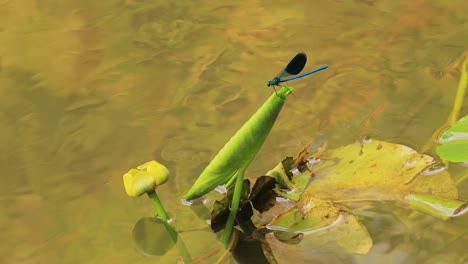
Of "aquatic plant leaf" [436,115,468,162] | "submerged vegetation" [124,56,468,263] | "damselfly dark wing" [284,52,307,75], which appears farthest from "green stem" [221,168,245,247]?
"aquatic plant leaf" [436,115,468,162]

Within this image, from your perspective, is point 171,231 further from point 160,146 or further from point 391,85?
point 391,85

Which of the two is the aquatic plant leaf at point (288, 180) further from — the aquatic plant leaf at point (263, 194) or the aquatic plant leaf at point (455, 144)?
the aquatic plant leaf at point (455, 144)

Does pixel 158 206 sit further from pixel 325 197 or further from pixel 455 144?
pixel 455 144

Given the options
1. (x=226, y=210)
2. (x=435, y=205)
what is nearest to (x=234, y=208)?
(x=226, y=210)

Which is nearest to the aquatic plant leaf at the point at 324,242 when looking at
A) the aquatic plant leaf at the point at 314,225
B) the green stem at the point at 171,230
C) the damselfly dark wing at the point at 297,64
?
the aquatic plant leaf at the point at 314,225

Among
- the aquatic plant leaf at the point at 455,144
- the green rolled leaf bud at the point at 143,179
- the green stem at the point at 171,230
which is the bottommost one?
the green stem at the point at 171,230

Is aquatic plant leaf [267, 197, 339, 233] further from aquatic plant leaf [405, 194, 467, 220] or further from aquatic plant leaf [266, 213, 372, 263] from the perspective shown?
aquatic plant leaf [405, 194, 467, 220]
